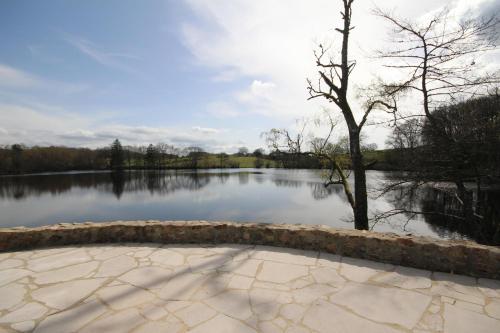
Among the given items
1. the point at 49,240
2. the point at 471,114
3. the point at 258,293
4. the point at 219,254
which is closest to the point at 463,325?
the point at 258,293

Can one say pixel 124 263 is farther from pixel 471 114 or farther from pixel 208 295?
pixel 471 114

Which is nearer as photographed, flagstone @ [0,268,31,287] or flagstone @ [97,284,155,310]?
flagstone @ [97,284,155,310]

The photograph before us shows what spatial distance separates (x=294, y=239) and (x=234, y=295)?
147cm

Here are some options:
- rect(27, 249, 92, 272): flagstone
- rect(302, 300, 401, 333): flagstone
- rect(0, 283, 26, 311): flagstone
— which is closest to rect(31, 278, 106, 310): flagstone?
rect(0, 283, 26, 311): flagstone

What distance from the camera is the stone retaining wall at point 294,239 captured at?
2816 mm

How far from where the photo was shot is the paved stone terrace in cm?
199

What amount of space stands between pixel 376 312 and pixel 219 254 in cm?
199

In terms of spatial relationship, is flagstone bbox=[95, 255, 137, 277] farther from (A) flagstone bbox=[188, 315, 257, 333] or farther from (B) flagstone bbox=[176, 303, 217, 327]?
(A) flagstone bbox=[188, 315, 257, 333]

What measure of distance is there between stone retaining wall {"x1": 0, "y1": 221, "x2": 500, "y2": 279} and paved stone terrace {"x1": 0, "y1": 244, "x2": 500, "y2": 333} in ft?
0.51

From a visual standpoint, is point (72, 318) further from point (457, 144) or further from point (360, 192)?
point (457, 144)

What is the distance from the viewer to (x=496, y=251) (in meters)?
2.68

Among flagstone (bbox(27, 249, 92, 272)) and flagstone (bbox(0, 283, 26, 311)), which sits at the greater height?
flagstone (bbox(27, 249, 92, 272))

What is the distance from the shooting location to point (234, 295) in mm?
2438

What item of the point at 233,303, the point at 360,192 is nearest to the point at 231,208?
the point at 360,192
